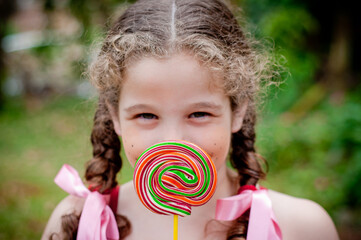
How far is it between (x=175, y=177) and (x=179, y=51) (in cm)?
56

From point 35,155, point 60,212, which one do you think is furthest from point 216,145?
point 35,155

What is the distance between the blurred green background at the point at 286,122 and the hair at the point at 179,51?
0.38 m

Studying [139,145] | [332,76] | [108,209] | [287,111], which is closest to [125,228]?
[108,209]

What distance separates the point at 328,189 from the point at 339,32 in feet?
10.4

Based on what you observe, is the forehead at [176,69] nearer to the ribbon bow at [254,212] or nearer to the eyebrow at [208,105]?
the eyebrow at [208,105]

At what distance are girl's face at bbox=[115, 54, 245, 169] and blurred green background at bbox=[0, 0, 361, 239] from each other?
0.73 metres

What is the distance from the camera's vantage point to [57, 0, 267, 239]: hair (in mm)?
1765

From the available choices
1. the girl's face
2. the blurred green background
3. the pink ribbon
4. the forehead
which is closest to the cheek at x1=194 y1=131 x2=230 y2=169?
the girl's face

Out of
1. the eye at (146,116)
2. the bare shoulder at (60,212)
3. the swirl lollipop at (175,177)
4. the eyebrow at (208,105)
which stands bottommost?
the bare shoulder at (60,212)

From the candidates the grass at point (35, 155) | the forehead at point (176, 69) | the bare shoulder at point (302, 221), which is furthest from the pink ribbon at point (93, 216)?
the bare shoulder at point (302, 221)

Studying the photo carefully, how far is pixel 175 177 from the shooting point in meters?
1.63

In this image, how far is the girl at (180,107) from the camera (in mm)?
1664

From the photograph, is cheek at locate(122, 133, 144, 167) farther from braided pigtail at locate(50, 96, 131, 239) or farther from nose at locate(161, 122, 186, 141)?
braided pigtail at locate(50, 96, 131, 239)

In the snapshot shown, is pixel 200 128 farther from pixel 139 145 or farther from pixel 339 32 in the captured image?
pixel 339 32
